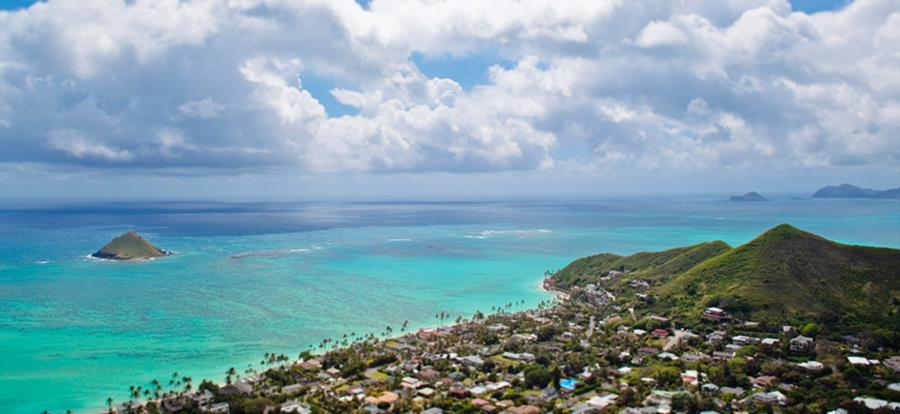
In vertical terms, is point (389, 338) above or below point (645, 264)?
below

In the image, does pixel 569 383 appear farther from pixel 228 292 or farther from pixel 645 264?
pixel 228 292

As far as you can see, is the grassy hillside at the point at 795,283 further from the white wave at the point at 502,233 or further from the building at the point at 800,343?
the white wave at the point at 502,233

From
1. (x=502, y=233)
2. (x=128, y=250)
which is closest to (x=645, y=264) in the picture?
(x=502, y=233)

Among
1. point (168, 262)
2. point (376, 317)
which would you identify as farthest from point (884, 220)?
point (168, 262)

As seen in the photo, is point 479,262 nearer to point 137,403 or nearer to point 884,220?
point 137,403

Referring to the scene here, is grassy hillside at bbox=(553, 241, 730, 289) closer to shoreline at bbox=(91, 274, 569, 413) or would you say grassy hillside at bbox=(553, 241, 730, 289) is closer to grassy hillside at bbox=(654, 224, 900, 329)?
shoreline at bbox=(91, 274, 569, 413)

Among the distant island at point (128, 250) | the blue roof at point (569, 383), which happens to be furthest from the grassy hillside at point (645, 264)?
the distant island at point (128, 250)

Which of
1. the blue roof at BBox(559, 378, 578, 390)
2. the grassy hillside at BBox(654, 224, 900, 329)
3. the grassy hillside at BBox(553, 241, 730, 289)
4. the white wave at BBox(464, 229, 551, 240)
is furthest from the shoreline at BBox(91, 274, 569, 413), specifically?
the white wave at BBox(464, 229, 551, 240)
